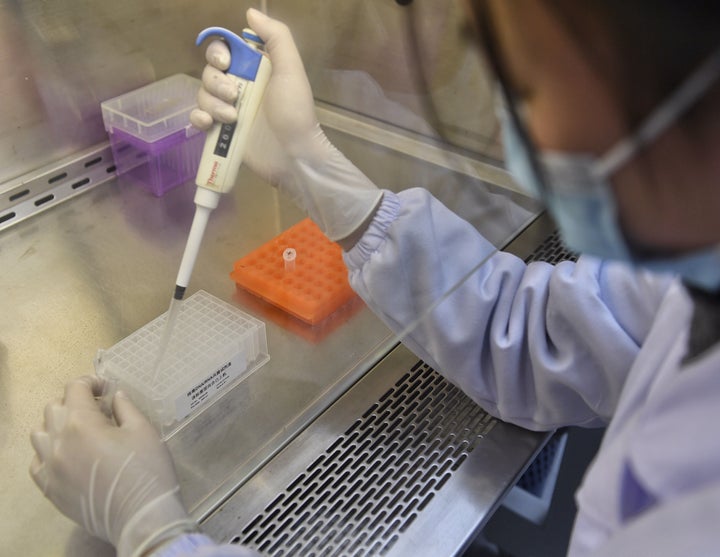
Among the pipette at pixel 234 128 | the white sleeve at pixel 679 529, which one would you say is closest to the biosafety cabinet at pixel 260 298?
the pipette at pixel 234 128

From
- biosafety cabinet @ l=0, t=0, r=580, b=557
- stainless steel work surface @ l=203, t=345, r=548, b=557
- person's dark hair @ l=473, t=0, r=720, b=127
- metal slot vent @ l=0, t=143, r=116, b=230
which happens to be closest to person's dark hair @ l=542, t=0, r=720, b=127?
person's dark hair @ l=473, t=0, r=720, b=127

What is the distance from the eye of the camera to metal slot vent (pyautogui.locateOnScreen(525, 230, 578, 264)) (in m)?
1.26

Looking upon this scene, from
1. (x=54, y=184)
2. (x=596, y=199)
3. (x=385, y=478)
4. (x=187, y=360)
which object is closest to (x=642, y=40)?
(x=596, y=199)

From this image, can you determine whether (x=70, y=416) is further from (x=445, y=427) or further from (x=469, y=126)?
(x=469, y=126)

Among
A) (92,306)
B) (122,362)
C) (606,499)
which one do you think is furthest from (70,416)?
(606,499)

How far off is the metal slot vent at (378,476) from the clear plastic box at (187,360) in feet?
0.63

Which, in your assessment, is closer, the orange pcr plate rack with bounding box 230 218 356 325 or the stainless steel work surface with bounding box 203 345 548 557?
the stainless steel work surface with bounding box 203 345 548 557

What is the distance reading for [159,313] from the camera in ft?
3.69

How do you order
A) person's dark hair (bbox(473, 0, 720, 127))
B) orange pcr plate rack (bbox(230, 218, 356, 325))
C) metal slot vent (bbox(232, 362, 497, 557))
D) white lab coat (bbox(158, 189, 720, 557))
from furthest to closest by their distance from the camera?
orange pcr plate rack (bbox(230, 218, 356, 325))
metal slot vent (bbox(232, 362, 497, 557))
white lab coat (bbox(158, 189, 720, 557))
person's dark hair (bbox(473, 0, 720, 127))

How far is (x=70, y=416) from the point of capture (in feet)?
2.65

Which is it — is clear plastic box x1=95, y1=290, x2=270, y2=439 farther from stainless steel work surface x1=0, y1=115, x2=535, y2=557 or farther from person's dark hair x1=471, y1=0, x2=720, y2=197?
person's dark hair x1=471, y1=0, x2=720, y2=197

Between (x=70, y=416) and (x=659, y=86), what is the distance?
0.71 metres

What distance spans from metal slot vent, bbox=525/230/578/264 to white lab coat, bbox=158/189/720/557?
0.31 metres

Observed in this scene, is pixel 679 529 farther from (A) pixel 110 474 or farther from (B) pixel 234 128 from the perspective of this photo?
(B) pixel 234 128
